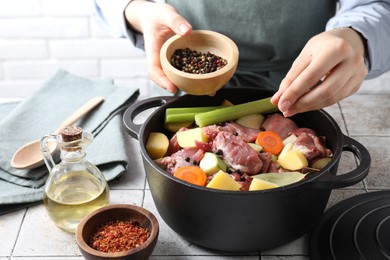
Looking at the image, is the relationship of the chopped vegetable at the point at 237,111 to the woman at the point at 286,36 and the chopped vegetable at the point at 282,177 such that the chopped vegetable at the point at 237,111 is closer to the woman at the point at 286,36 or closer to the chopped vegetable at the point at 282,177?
the woman at the point at 286,36

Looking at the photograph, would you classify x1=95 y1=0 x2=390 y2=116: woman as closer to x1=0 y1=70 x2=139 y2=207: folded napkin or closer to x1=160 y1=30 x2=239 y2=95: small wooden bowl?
x1=160 y1=30 x2=239 y2=95: small wooden bowl

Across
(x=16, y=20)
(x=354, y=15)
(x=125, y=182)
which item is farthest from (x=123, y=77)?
(x=354, y=15)

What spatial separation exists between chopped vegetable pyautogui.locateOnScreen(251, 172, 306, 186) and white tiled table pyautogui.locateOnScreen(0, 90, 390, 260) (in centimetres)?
16

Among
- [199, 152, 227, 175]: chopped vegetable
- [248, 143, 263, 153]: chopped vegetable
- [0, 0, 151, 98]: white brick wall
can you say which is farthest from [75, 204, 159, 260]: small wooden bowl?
[0, 0, 151, 98]: white brick wall

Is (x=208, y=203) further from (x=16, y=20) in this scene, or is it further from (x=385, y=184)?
(x=16, y=20)

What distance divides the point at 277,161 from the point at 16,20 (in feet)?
5.20

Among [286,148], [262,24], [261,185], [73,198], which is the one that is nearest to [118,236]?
[73,198]

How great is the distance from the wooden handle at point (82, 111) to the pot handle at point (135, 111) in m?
0.27

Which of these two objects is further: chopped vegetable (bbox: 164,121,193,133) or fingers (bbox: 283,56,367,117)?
chopped vegetable (bbox: 164,121,193,133)

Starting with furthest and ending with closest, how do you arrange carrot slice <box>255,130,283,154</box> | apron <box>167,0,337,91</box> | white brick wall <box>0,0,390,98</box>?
white brick wall <box>0,0,390,98</box> → apron <box>167,0,337,91</box> → carrot slice <box>255,130,283,154</box>

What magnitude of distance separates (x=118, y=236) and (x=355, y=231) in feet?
1.51

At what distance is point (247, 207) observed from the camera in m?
0.99

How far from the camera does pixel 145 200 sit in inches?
50.9

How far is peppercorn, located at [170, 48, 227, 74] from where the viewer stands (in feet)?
4.01
